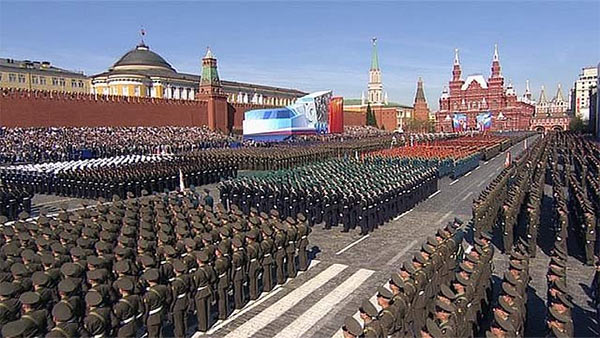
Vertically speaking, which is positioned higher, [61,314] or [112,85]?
[112,85]

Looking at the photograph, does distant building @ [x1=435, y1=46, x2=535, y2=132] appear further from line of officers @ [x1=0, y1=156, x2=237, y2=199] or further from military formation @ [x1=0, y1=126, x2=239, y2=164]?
line of officers @ [x1=0, y1=156, x2=237, y2=199]

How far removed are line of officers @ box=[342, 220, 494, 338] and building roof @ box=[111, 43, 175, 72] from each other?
244 feet

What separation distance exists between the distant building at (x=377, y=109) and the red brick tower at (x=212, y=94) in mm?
30165

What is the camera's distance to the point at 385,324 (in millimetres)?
4422

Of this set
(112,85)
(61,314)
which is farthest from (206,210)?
(112,85)

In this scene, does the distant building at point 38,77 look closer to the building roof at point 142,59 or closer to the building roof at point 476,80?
the building roof at point 142,59

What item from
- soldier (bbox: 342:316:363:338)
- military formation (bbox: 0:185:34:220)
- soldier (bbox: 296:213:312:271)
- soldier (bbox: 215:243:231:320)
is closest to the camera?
soldier (bbox: 342:316:363:338)

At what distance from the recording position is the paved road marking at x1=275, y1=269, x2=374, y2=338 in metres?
6.24

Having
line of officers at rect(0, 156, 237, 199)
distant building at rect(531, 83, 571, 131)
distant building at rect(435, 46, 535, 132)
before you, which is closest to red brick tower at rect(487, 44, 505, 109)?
distant building at rect(435, 46, 535, 132)

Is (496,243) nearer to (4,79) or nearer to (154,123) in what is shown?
(154,123)

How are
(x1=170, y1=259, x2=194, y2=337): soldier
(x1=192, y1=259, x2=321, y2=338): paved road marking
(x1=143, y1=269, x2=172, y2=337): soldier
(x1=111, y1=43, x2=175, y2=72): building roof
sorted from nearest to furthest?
(x1=143, y1=269, x2=172, y2=337): soldier, (x1=170, y1=259, x2=194, y2=337): soldier, (x1=192, y1=259, x2=321, y2=338): paved road marking, (x1=111, y1=43, x2=175, y2=72): building roof

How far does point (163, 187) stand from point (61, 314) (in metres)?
13.9

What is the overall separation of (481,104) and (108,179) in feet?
258

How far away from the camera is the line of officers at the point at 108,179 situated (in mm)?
16469
